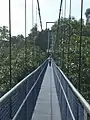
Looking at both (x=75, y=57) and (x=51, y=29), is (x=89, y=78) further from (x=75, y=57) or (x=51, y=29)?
(x=51, y=29)

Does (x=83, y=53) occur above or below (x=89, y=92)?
above

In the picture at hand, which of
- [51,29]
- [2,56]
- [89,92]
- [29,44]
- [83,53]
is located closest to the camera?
[89,92]

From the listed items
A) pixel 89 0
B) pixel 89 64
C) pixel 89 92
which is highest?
pixel 89 0

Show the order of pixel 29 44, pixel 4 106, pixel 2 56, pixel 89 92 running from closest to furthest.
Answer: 1. pixel 4 106
2. pixel 89 92
3. pixel 2 56
4. pixel 29 44

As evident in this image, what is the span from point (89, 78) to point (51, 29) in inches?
1408

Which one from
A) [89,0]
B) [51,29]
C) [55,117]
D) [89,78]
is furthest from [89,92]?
[51,29]

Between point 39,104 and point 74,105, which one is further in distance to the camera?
point 39,104

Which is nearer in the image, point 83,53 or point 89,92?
point 89,92

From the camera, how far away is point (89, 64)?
9000 millimetres

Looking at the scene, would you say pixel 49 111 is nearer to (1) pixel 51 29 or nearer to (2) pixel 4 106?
(2) pixel 4 106

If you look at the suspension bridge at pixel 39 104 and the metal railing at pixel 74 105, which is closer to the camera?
the metal railing at pixel 74 105

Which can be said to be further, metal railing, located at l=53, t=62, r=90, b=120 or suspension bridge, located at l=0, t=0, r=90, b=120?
suspension bridge, located at l=0, t=0, r=90, b=120

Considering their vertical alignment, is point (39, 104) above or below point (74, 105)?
below

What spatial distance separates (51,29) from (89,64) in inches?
1394
